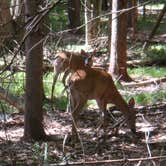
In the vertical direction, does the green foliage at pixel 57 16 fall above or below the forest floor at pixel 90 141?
above

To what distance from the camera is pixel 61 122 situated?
313 inches

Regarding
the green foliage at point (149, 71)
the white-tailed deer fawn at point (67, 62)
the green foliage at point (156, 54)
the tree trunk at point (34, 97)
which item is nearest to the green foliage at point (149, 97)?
the green foliage at point (149, 71)

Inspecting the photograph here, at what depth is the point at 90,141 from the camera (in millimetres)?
6766

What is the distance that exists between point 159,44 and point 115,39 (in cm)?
632

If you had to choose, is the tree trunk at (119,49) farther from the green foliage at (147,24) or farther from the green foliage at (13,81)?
the green foliage at (147,24)

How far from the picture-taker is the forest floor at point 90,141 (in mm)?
5793

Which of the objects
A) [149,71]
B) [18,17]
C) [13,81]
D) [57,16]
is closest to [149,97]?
[149,71]

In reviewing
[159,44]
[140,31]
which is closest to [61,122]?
[159,44]

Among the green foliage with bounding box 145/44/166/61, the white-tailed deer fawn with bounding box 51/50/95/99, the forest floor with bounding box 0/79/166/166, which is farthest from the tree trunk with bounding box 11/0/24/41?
the green foliage with bounding box 145/44/166/61

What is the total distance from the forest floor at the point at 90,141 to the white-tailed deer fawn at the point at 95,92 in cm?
21

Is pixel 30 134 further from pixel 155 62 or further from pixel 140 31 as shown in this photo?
pixel 140 31

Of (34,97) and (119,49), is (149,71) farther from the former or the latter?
(34,97)

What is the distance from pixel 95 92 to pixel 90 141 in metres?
0.67

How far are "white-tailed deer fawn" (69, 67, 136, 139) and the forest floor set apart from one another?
0.21 m
